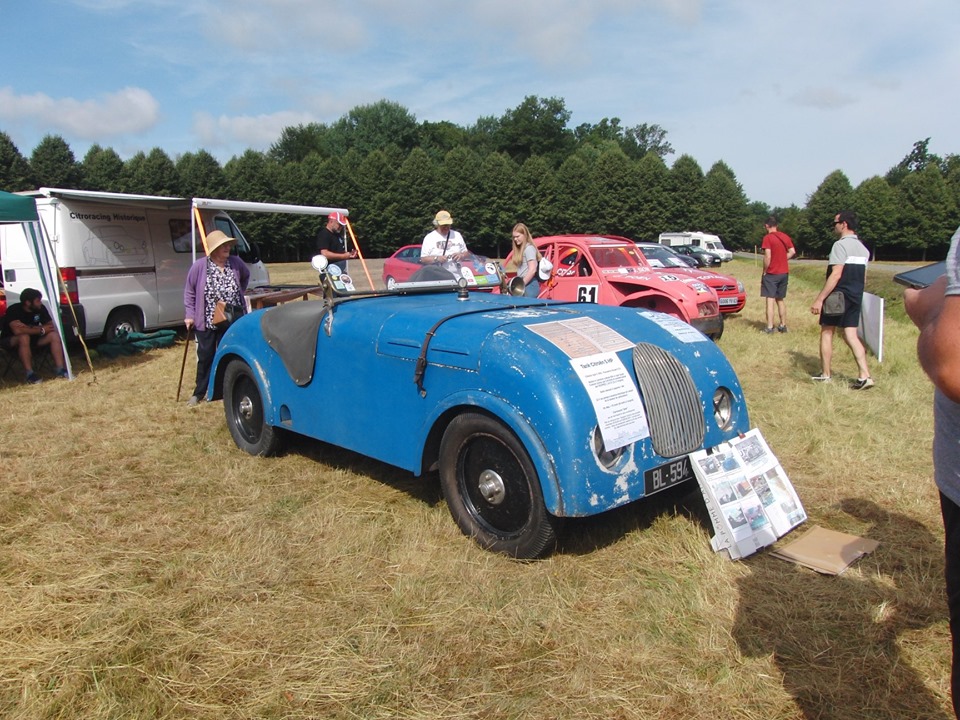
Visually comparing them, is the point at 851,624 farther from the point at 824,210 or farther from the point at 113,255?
the point at 824,210

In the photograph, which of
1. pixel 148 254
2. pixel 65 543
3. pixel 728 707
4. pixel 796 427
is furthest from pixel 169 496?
pixel 148 254

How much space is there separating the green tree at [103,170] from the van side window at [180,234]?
3803 centimetres

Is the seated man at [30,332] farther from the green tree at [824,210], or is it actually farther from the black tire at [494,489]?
the green tree at [824,210]

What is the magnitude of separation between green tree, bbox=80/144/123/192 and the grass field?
4541cm

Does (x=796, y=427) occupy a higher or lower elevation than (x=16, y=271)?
lower

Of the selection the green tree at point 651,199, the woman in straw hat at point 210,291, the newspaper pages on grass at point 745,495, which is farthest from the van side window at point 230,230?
the green tree at point 651,199

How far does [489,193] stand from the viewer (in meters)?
50.1

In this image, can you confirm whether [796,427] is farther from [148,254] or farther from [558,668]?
[148,254]

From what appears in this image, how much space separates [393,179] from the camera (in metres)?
48.2

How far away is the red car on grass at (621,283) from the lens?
954 centimetres

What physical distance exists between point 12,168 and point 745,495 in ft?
Answer: 165

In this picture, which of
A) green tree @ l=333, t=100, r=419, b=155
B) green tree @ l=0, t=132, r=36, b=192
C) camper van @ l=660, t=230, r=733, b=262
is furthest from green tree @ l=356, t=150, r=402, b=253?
green tree @ l=333, t=100, r=419, b=155

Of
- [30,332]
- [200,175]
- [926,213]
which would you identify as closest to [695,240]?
[926,213]

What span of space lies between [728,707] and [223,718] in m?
1.80
